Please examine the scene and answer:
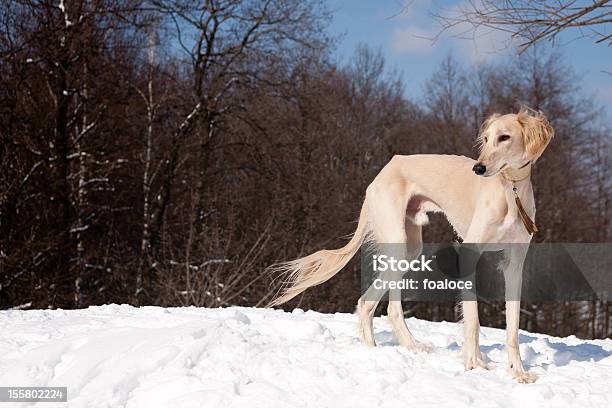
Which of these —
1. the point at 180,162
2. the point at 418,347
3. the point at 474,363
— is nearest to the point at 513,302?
the point at 474,363

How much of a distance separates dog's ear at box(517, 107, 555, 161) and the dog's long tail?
54.7 inches

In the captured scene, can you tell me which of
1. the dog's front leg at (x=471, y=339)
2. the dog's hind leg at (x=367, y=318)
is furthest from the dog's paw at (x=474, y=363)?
the dog's hind leg at (x=367, y=318)

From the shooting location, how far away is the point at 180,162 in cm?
1456

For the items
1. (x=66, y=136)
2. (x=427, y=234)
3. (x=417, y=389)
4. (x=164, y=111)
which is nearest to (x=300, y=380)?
(x=417, y=389)

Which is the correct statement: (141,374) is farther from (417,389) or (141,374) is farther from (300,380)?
(417,389)

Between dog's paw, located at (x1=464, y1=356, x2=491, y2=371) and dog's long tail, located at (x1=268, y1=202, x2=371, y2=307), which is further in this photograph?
dog's long tail, located at (x1=268, y1=202, x2=371, y2=307)

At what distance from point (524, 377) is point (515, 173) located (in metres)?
1.21

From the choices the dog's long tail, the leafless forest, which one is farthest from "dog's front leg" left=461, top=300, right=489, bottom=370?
the leafless forest

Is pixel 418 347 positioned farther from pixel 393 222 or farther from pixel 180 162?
pixel 180 162

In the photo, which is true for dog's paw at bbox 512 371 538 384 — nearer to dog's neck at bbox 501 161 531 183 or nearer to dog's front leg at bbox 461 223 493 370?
dog's front leg at bbox 461 223 493 370

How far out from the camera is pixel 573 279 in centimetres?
1862

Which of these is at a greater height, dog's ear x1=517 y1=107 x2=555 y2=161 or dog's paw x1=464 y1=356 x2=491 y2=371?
dog's ear x1=517 y1=107 x2=555 y2=161

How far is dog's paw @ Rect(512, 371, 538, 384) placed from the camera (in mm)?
3566

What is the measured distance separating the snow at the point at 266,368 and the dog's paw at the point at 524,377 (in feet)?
0.13
